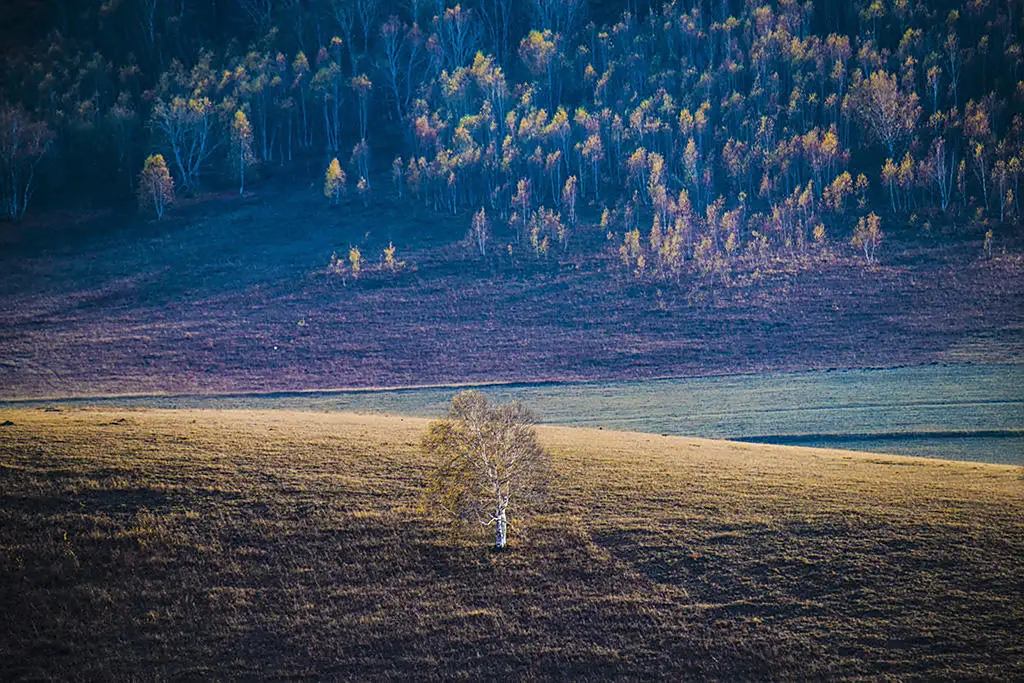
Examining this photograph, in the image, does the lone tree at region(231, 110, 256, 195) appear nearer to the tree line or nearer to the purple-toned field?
the tree line

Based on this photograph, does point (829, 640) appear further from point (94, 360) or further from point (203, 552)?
point (94, 360)

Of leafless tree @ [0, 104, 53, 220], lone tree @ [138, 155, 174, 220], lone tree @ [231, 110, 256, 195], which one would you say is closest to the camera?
lone tree @ [138, 155, 174, 220]

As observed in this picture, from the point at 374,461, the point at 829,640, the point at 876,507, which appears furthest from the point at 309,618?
the point at 876,507

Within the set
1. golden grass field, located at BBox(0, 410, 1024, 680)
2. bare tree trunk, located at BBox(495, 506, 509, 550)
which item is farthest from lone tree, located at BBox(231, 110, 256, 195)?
bare tree trunk, located at BBox(495, 506, 509, 550)

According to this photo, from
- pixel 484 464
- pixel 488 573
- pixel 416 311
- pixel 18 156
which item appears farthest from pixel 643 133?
pixel 488 573

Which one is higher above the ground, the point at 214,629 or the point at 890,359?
the point at 890,359

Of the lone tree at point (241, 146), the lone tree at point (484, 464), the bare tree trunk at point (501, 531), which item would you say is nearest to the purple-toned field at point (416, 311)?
the lone tree at point (241, 146)
